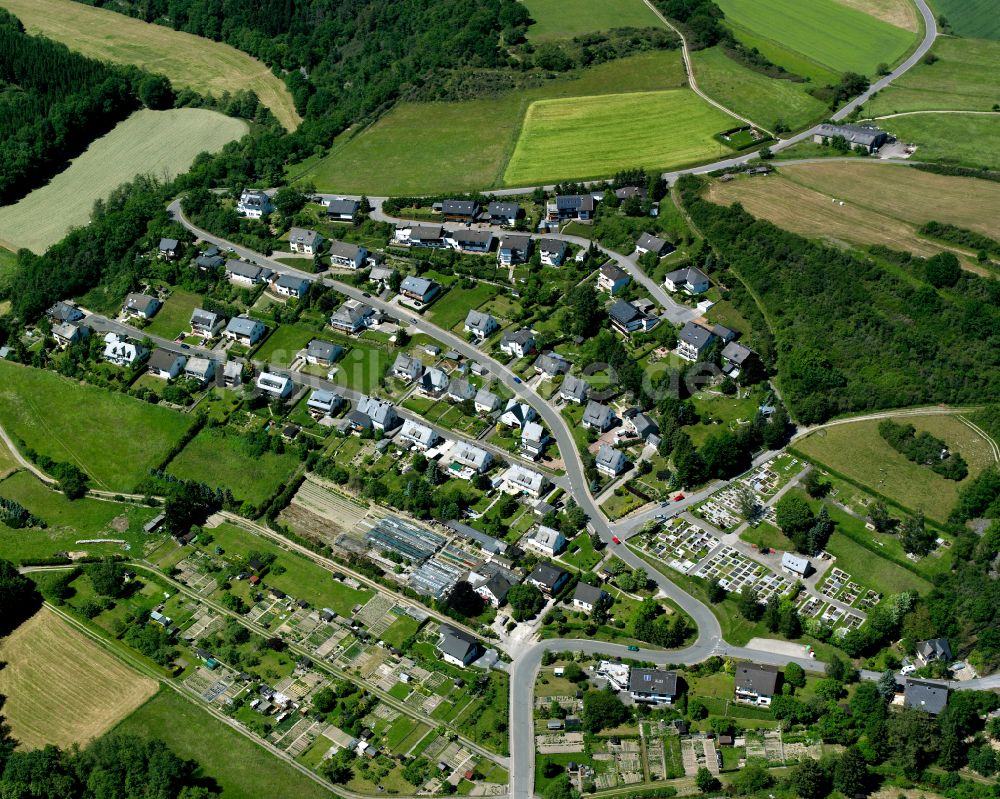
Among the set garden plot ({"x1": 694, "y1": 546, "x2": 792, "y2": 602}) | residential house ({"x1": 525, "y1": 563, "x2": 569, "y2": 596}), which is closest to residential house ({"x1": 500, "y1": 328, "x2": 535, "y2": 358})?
residential house ({"x1": 525, "y1": 563, "x2": 569, "y2": 596})

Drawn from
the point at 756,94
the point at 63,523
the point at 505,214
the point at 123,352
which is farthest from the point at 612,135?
the point at 63,523

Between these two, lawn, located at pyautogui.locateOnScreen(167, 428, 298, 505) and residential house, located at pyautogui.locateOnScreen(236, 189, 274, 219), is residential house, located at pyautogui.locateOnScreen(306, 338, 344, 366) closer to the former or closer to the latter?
lawn, located at pyautogui.locateOnScreen(167, 428, 298, 505)

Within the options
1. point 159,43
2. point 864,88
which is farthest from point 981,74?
point 159,43

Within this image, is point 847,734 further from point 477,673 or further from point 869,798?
point 477,673

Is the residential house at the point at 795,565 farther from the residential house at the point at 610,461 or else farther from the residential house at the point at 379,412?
the residential house at the point at 379,412

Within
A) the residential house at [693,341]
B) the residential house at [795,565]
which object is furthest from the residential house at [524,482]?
the residential house at [693,341]

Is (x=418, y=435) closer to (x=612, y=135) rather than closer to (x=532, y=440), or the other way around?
(x=532, y=440)
